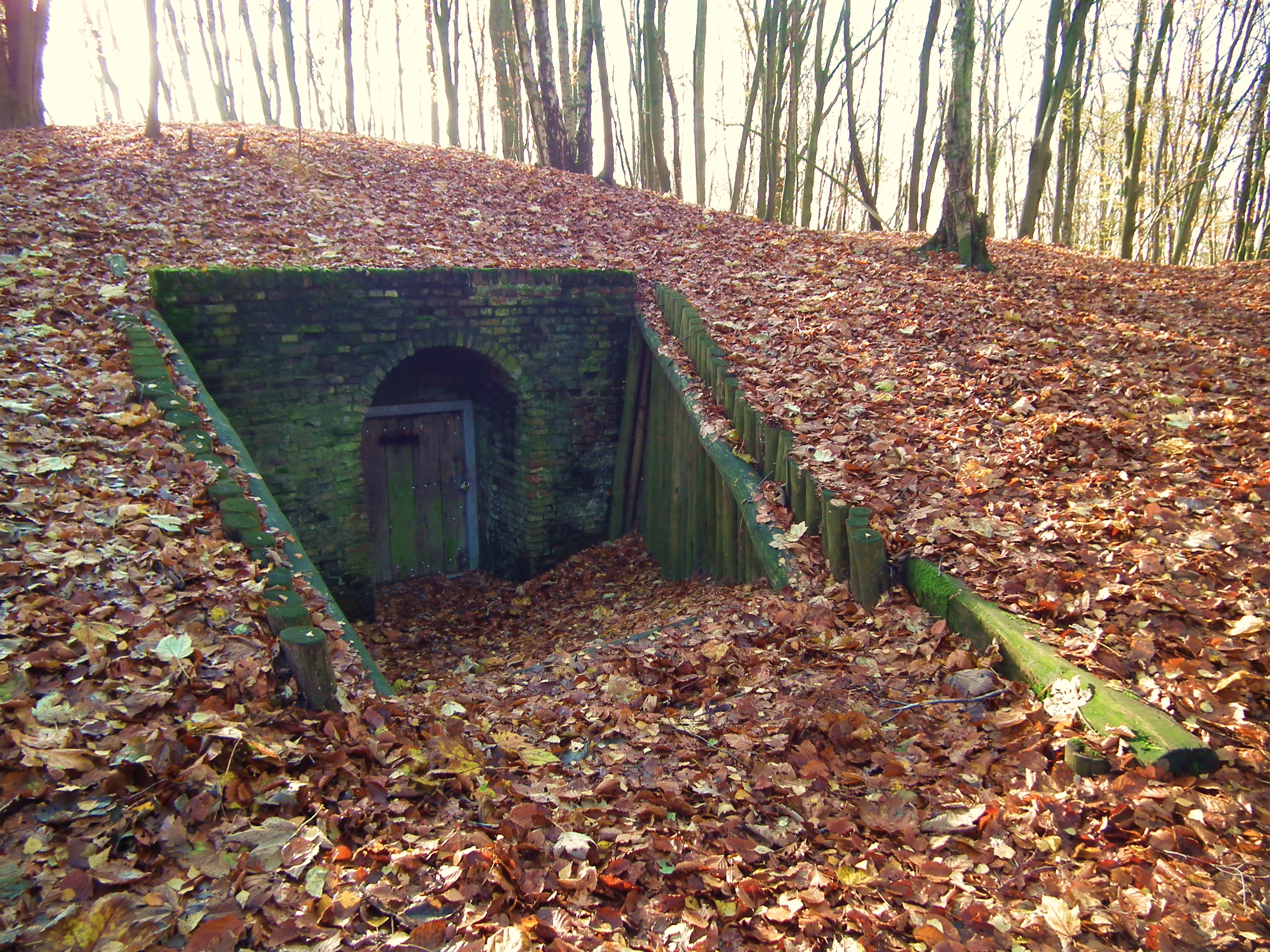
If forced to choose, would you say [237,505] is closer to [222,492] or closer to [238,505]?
[238,505]

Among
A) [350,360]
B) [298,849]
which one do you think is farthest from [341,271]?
[298,849]

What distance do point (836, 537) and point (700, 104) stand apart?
15.9m

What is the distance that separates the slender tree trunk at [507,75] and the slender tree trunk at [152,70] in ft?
21.1

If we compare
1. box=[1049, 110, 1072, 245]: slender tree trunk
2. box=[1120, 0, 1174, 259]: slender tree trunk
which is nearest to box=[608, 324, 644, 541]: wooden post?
box=[1120, 0, 1174, 259]: slender tree trunk

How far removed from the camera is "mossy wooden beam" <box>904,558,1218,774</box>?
2627 mm

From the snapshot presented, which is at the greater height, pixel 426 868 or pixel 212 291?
pixel 212 291

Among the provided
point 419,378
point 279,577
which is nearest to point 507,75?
point 419,378

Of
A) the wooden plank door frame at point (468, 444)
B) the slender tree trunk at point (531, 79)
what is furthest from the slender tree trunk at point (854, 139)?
the wooden plank door frame at point (468, 444)

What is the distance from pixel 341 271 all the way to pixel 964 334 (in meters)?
5.71

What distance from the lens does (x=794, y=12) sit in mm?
14875

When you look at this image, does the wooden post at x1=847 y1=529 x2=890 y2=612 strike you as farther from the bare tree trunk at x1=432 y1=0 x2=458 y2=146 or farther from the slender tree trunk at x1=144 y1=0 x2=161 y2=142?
the bare tree trunk at x1=432 y1=0 x2=458 y2=146

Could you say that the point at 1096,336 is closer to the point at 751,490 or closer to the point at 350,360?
the point at 751,490

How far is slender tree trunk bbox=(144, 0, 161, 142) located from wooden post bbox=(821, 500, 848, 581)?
36.2 feet

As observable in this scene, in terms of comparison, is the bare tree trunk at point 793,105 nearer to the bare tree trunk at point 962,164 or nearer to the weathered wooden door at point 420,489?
the bare tree trunk at point 962,164
